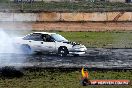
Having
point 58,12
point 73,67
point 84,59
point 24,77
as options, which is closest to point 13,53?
point 84,59

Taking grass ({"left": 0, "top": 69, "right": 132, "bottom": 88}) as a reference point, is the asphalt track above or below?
below

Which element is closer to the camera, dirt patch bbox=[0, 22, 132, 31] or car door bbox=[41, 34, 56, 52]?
car door bbox=[41, 34, 56, 52]

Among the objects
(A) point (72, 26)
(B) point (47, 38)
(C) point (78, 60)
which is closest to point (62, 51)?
(B) point (47, 38)

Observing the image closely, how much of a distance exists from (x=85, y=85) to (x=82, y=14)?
39906 millimetres

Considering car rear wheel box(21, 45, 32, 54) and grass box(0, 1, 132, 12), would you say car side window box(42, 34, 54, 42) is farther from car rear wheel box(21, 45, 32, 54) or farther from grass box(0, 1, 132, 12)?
grass box(0, 1, 132, 12)

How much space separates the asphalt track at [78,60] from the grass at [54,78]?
6.34ft

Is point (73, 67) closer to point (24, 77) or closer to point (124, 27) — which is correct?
point (24, 77)

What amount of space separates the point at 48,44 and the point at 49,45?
10 centimetres

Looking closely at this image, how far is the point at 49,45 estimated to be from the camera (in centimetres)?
2602

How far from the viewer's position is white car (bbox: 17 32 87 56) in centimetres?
2572

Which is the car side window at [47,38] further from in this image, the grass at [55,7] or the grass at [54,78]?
the grass at [55,7]

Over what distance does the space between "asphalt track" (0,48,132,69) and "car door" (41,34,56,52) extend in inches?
16.4

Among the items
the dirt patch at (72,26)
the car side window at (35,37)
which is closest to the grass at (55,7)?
the dirt patch at (72,26)

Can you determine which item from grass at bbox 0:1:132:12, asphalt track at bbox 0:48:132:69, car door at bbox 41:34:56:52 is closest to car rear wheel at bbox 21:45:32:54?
asphalt track at bbox 0:48:132:69
